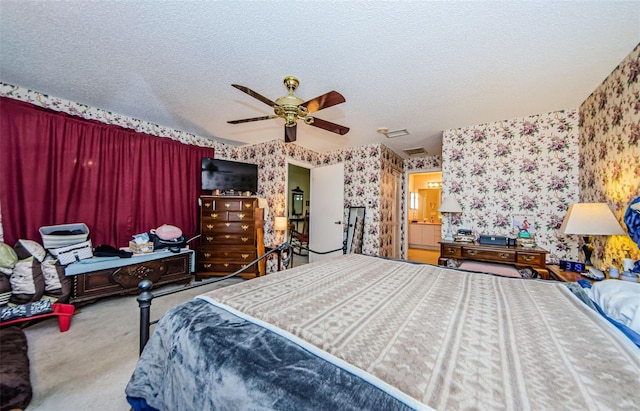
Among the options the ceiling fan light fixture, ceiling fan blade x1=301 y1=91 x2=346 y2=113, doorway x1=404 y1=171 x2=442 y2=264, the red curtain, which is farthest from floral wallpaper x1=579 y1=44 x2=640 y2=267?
the red curtain

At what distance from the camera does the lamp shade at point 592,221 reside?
5.87 feet

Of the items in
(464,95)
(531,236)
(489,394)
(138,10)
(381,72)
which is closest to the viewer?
(489,394)

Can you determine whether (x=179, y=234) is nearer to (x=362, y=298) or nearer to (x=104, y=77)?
(x=104, y=77)

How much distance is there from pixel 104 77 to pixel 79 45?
499 mm

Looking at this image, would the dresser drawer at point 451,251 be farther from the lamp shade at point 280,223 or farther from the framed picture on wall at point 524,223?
the lamp shade at point 280,223

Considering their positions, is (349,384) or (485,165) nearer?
(349,384)

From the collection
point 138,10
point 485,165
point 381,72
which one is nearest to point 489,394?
point 381,72

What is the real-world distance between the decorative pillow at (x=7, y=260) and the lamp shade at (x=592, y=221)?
4.92m

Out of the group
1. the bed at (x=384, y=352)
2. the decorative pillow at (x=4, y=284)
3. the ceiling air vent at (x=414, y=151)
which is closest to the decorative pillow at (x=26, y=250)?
the decorative pillow at (x=4, y=284)

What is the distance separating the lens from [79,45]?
189cm

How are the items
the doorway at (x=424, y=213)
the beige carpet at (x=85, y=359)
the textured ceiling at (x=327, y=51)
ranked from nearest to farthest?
the beige carpet at (x=85, y=359) → the textured ceiling at (x=327, y=51) → the doorway at (x=424, y=213)

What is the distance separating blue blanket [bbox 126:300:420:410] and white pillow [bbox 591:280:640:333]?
1181 millimetres

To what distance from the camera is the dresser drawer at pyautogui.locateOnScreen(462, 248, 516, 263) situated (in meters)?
2.67

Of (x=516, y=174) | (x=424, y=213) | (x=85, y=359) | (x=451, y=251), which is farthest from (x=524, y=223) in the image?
(x=424, y=213)
